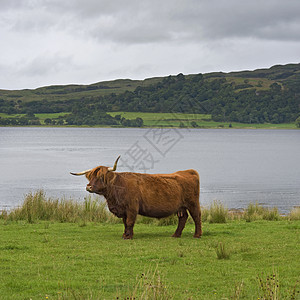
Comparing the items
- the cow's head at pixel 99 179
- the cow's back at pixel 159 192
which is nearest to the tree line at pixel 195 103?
the cow's back at pixel 159 192

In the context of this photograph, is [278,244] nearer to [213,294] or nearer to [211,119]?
[213,294]

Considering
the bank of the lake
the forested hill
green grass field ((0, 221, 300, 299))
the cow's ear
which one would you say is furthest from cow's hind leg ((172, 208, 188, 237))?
the bank of the lake

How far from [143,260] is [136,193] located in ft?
7.70

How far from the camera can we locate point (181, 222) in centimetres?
1065

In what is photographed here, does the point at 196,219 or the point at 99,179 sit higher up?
the point at 99,179

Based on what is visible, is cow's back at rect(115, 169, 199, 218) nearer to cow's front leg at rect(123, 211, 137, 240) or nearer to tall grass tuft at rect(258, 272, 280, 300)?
cow's front leg at rect(123, 211, 137, 240)

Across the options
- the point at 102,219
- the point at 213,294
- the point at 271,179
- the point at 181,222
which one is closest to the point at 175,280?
the point at 213,294

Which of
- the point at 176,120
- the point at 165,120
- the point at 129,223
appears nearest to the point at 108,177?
the point at 129,223

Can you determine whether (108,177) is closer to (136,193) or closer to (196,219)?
(136,193)

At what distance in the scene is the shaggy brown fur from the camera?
1019cm

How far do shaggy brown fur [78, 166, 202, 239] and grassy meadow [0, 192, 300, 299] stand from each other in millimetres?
553

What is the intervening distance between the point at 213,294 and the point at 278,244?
3.83 m

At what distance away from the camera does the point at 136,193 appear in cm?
1020

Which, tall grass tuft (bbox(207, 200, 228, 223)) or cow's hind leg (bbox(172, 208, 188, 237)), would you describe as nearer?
cow's hind leg (bbox(172, 208, 188, 237))
